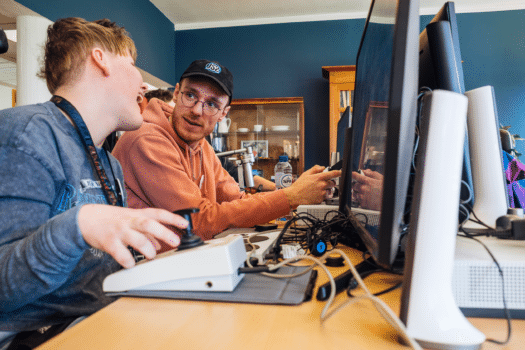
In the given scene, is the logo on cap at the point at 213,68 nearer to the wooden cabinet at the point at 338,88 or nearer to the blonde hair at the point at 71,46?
the blonde hair at the point at 71,46

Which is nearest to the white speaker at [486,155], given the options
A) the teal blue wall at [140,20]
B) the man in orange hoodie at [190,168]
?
the man in orange hoodie at [190,168]

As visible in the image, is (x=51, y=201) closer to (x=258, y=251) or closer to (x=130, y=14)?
(x=258, y=251)

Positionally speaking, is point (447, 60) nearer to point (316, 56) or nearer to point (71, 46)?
point (71, 46)

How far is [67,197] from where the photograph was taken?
2.37 ft

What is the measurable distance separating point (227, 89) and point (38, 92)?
199 cm

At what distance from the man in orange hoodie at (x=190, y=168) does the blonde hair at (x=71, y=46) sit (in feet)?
1.36

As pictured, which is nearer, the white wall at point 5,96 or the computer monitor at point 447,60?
the computer monitor at point 447,60

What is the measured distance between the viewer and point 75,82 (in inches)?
35.0

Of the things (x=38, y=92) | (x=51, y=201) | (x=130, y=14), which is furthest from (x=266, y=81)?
(x=51, y=201)

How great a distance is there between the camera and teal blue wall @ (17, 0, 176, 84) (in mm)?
2725

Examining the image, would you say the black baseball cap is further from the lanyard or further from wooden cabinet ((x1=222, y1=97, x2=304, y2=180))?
wooden cabinet ((x1=222, y1=97, x2=304, y2=180))

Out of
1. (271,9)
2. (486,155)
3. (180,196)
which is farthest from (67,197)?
(271,9)

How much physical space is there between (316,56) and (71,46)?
3.97m

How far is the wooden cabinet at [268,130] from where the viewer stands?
14.2ft
